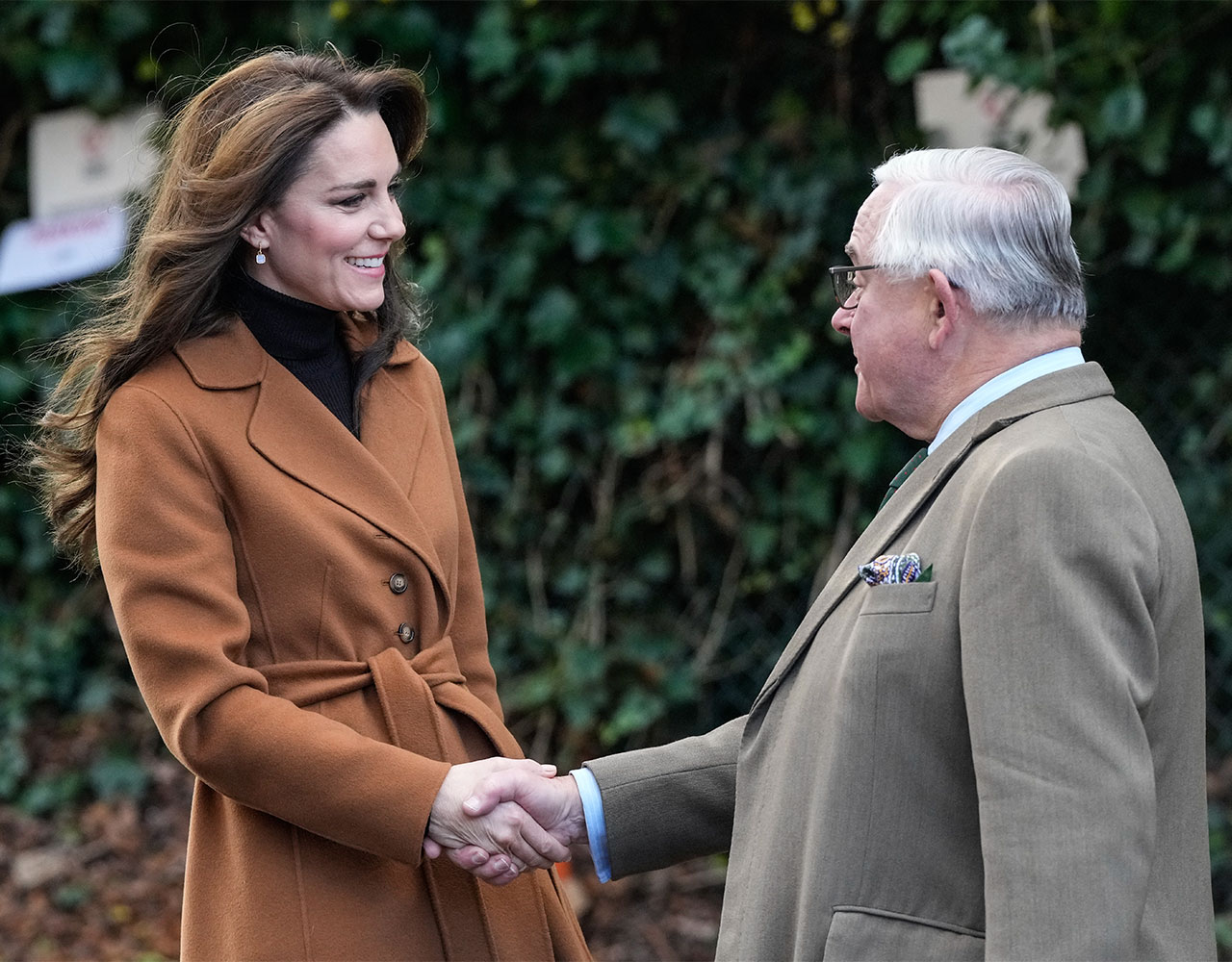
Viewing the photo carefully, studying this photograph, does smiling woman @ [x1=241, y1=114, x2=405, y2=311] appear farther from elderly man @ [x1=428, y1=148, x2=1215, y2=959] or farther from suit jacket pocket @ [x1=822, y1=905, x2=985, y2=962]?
suit jacket pocket @ [x1=822, y1=905, x2=985, y2=962]

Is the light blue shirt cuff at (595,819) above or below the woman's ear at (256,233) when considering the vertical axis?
below

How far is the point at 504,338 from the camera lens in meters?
4.59

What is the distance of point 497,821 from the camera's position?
2.21 metres

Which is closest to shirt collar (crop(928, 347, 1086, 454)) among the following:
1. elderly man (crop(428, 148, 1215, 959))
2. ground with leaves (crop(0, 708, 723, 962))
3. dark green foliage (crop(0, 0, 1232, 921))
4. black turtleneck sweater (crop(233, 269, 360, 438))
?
elderly man (crop(428, 148, 1215, 959))

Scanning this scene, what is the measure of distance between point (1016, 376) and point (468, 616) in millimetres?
1030

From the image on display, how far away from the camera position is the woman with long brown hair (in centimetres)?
210

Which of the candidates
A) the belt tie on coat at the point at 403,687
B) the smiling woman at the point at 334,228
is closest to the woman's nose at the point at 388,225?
the smiling woman at the point at 334,228

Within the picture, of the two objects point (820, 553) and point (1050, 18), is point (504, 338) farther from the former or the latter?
point (1050, 18)

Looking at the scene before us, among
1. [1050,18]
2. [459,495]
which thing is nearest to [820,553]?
[1050,18]

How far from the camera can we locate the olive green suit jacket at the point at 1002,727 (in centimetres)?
161

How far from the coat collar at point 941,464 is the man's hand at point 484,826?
46 cm

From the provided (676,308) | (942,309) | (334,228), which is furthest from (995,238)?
(676,308)

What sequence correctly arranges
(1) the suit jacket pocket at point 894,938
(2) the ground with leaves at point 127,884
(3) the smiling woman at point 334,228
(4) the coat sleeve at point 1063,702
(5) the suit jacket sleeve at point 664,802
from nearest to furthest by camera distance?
(4) the coat sleeve at point 1063,702
(1) the suit jacket pocket at point 894,938
(3) the smiling woman at point 334,228
(5) the suit jacket sleeve at point 664,802
(2) the ground with leaves at point 127,884

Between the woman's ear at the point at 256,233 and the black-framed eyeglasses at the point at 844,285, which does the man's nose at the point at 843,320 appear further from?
the woman's ear at the point at 256,233
